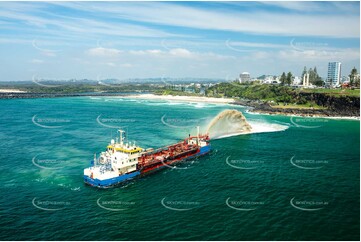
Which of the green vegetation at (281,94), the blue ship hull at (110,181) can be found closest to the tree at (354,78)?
the green vegetation at (281,94)

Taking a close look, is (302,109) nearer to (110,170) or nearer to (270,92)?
(270,92)

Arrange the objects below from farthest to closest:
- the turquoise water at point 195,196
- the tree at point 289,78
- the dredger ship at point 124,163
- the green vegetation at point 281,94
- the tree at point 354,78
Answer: the tree at point 289,78, the tree at point 354,78, the green vegetation at point 281,94, the dredger ship at point 124,163, the turquoise water at point 195,196

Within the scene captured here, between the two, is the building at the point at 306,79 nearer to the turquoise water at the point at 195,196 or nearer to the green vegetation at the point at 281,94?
the green vegetation at the point at 281,94

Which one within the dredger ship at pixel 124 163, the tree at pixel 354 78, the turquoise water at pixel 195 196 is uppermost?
the tree at pixel 354 78

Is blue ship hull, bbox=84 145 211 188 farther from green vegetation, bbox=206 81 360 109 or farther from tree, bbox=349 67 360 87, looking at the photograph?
tree, bbox=349 67 360 87

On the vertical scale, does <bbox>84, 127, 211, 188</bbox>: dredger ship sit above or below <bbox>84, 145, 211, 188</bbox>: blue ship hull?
above

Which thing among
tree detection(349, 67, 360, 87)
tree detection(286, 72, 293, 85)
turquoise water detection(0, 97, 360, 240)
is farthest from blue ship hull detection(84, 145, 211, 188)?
tree detection(286, 72, 293, 85)
